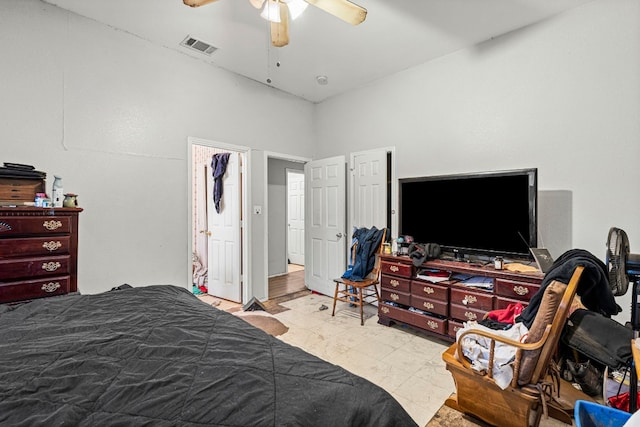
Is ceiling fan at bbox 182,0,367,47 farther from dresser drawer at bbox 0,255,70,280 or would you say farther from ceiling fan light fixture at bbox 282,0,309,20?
dresser drawer at bbox 0,255,70,280

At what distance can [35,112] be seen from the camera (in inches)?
101

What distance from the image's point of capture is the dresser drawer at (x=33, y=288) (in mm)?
2002

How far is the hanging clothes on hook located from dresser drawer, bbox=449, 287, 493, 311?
3250 mm

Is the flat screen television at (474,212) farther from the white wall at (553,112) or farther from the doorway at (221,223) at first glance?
the doorway at (221,223)

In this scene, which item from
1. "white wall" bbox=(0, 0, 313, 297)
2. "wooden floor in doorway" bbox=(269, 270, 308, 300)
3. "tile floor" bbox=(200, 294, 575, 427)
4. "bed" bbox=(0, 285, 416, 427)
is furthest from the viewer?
"wooden floor in doorway" bbox=(269, 270, 308, 300)

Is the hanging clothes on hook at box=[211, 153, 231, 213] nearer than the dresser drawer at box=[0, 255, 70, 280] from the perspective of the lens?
No

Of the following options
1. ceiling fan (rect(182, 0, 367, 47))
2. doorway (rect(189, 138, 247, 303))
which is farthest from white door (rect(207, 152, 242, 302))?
ceiling fan (rect(182, 0, 367, 47))

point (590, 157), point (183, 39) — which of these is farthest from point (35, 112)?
point (590, 157)

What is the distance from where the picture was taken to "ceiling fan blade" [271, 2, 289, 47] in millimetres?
2184

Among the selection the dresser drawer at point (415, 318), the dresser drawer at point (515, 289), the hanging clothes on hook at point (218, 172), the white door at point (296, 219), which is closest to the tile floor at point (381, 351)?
the dresser drawer at point (415, 318)

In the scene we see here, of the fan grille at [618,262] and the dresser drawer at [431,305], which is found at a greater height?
the fan grille at [618,262]

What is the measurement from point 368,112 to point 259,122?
1531 millimetres

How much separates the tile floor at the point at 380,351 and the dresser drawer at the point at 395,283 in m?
0.45

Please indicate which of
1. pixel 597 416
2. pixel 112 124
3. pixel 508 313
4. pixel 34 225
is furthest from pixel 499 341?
pixel 112 124
